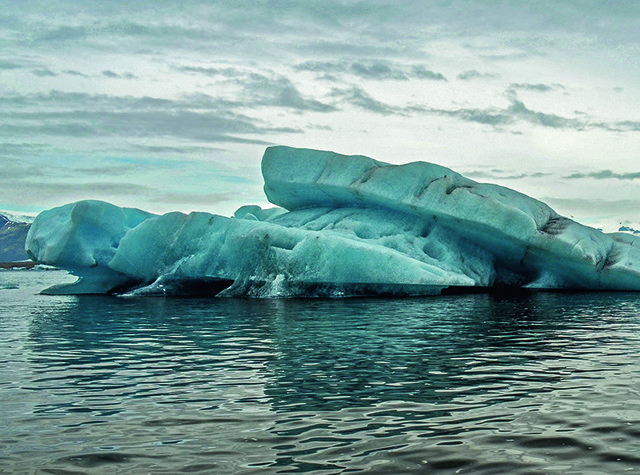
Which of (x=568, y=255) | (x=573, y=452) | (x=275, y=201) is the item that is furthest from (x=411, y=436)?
(x=275, y=201)

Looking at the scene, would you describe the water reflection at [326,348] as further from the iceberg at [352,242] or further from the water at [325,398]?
the iceberg at [352,242]

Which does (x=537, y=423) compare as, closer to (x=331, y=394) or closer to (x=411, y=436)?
(x=411, y=436)

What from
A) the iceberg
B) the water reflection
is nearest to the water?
the water reflection

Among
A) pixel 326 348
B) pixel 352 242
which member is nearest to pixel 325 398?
pixel 326 348

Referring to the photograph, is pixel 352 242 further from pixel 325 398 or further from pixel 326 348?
pixel 325 398

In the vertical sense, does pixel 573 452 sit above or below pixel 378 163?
below

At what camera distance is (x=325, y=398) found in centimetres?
700

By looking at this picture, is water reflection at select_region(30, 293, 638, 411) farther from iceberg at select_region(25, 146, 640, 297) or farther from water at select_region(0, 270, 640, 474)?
iceberg at select_region(25, 146, 640, 297)

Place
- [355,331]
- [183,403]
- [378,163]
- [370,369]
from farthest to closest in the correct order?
1. [378,163]
2. [355,331]
3. [370,369]
4. [183,403]

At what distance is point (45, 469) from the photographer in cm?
483

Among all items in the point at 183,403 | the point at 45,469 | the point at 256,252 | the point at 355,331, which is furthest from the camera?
the point at 256,252

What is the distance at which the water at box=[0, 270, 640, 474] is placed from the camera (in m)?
5.02

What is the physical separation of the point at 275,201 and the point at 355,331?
18.5m

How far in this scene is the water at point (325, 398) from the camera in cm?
502
